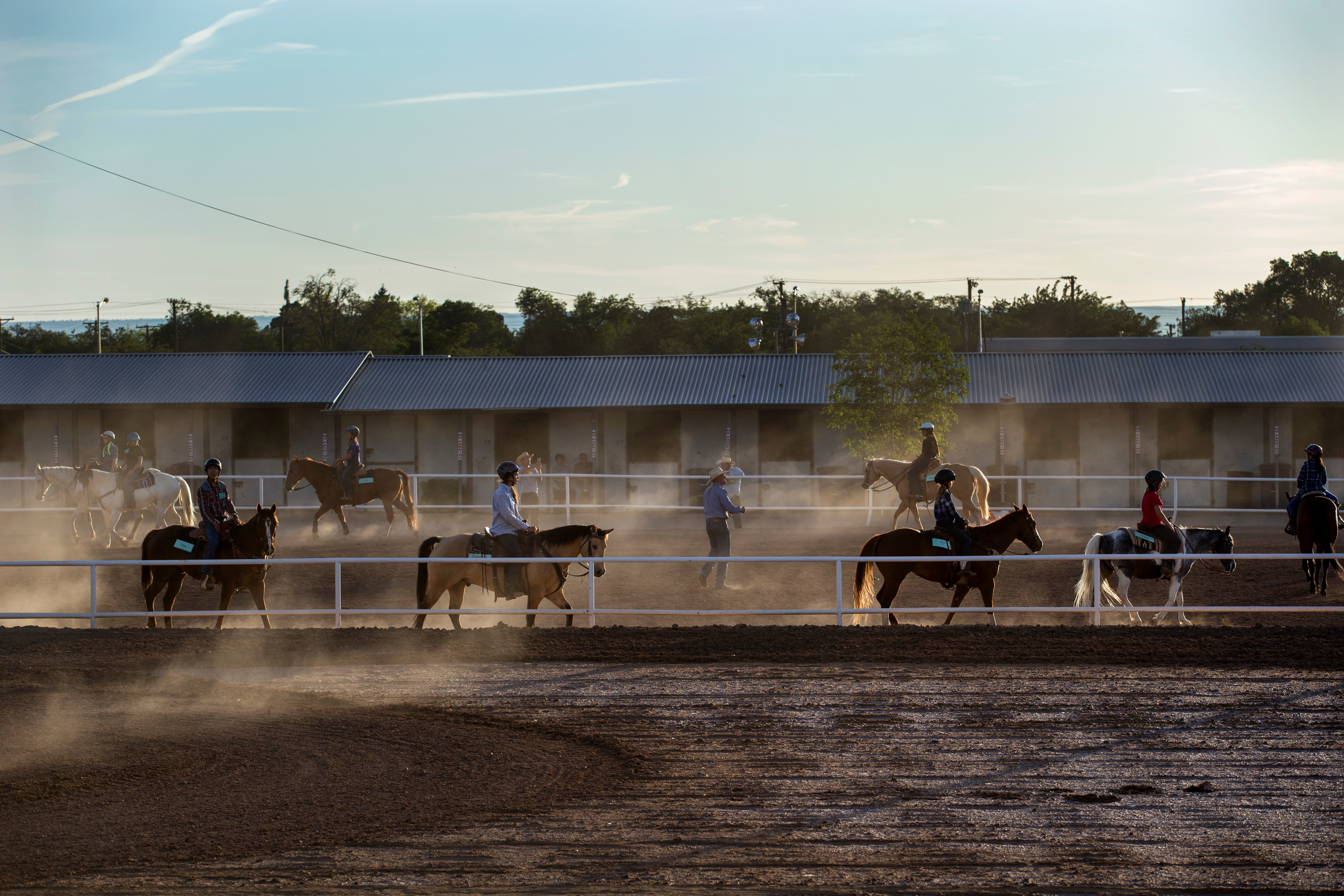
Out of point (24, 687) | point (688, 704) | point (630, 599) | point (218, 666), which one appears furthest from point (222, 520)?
point (688, 704)

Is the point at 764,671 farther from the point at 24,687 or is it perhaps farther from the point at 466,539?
the point at 24,687

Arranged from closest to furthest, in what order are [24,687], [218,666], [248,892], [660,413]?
[248,892]
[24,687]
[218,666]
[660,413]

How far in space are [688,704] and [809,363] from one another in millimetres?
26035

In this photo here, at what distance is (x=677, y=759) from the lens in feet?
24.3

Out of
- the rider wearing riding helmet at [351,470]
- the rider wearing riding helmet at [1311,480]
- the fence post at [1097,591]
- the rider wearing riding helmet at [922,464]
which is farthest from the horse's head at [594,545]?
the rider wearing riding helmet at [351,470]

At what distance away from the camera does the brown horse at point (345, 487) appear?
2084 cm

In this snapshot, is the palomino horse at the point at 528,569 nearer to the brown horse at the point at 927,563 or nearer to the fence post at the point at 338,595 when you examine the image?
the fence post at the point at 338,595

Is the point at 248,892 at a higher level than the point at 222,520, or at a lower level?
lower

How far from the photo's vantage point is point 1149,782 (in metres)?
6.73

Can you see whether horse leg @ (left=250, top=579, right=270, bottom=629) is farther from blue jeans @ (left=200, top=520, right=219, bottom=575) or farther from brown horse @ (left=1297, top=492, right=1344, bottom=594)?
brown horse @ (left=1297, top=492, right=1344, bottom=594)

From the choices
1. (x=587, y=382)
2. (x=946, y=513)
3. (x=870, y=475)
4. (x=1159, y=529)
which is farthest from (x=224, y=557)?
(x=587, y=382)

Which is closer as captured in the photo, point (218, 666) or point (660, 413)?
point (218, 666)

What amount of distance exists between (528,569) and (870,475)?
10190 mm

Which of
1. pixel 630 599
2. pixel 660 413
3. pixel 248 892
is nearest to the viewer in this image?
pixel 248 892
